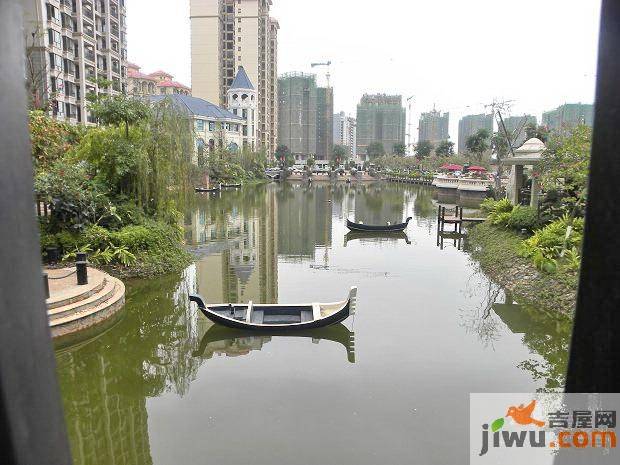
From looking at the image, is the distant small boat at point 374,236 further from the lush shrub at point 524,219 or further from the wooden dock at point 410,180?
the wooden dock at point 410,180

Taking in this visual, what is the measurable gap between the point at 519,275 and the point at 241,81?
5801 centimetres

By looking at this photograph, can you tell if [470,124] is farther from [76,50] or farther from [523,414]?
[523,414]

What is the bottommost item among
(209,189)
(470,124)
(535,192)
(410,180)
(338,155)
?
(209,189)

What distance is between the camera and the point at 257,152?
57.1 meters

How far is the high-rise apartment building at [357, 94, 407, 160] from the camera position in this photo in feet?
329

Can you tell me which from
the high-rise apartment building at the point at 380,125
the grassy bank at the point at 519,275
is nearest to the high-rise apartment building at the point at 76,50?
the grassy bank at the point at 519,275

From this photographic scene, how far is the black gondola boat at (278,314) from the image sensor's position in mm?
8750

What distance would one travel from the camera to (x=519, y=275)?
40.9 ft

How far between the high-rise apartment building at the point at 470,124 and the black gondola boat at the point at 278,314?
7143cm

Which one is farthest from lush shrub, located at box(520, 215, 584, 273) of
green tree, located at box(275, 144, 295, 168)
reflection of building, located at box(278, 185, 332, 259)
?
green tree, located at box(275, 144, 295, 168)

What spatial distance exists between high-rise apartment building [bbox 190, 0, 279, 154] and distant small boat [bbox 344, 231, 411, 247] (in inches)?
1959

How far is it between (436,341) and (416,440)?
11.1 feet

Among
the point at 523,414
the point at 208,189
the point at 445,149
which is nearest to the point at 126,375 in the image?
the point at 523,414

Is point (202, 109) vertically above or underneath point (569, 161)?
above
